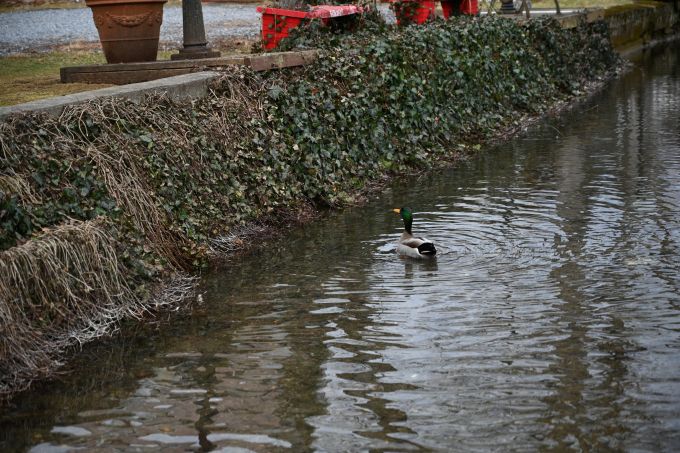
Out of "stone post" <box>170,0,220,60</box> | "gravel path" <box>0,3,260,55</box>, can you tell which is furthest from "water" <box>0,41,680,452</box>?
"gravel path" <box>0,3,260,55</box>

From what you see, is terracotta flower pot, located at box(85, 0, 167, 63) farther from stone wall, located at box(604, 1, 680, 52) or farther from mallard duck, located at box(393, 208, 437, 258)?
stone wall, located at box(604, 1, 680, 52)

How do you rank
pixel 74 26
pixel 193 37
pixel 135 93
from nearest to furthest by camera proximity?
1. pixel 135 93
2. pixel 193 37
3. pixel 74 26

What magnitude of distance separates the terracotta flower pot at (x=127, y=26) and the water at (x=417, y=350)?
3.54 meters

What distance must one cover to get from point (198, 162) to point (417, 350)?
4.15m

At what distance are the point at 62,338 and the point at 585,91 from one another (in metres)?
17.0

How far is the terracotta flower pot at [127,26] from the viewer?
42.4 ft

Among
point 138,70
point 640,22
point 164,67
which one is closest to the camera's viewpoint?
point 164,67

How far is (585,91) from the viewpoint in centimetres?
2250

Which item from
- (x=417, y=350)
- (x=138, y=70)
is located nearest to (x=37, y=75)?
(x=138, y=70)

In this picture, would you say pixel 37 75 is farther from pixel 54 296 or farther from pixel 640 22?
pixel 640 22

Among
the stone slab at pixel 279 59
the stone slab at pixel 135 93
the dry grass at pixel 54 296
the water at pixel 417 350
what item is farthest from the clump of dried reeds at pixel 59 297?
the stone slab at pixel 279 59

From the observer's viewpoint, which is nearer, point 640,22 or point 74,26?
point 74,26

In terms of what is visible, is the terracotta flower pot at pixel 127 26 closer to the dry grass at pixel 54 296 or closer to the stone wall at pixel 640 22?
the dry grass at pixel 54 296

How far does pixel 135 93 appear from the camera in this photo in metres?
10.2
